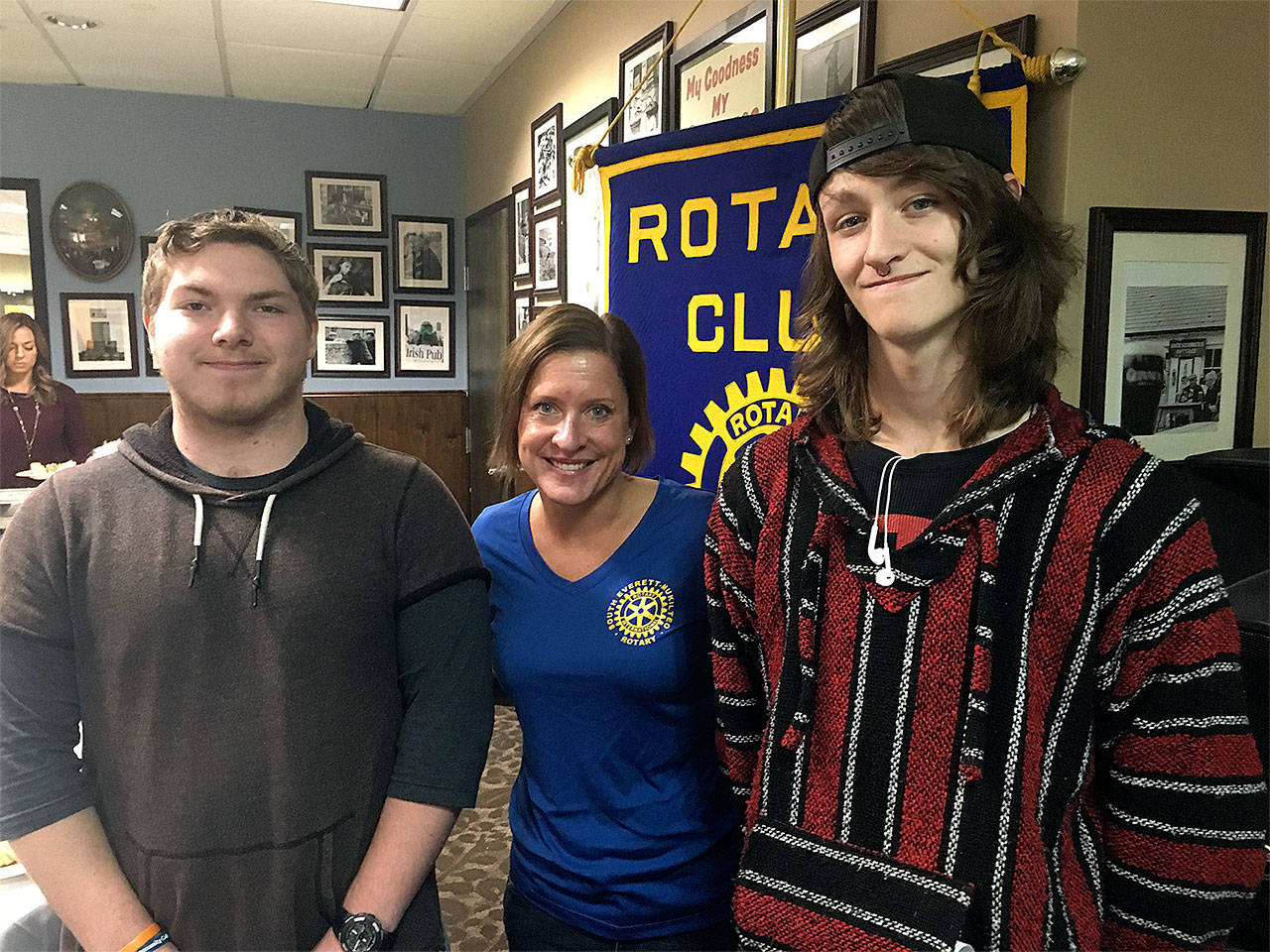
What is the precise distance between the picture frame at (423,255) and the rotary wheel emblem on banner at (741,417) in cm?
391

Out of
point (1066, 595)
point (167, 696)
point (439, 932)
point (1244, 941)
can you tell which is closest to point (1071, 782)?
point (1066, 595)

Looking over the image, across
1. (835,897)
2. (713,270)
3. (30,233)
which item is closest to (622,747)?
(835,897)

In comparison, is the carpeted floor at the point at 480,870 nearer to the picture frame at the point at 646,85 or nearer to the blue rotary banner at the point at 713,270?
the blue rotary banner at the point at 713,270

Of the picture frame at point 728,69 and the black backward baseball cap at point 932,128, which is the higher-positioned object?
the picture frame at point 728,69

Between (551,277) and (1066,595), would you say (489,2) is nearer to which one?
(551,277)

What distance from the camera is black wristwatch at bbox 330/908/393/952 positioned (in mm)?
1045

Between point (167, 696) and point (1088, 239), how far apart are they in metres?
1.46

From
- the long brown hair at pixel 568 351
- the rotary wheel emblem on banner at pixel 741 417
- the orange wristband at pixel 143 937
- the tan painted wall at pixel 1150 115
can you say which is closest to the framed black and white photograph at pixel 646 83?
the rotary wheel emblem on banner at pixel 741 417

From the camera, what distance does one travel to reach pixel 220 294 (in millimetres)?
1052

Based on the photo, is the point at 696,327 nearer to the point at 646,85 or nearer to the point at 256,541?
the point at 256,541

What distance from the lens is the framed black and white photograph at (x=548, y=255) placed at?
3547mm

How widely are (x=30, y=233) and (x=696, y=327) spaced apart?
182 inches

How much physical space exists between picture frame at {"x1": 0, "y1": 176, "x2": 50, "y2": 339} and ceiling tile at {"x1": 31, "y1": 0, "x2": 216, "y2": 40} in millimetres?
1237

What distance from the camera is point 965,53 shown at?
1.52 meters
